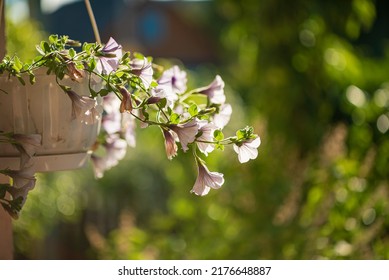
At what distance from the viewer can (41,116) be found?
32.6 inches

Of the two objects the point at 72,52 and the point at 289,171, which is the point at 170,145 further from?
the point at 289,171

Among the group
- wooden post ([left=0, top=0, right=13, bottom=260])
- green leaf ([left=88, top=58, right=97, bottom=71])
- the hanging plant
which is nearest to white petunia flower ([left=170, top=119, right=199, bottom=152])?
the hanging plant

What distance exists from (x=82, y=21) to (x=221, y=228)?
6.29 meters

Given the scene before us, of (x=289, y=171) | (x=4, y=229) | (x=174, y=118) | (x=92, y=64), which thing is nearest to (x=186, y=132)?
(x=174, y=118)

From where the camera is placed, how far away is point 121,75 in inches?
31.5

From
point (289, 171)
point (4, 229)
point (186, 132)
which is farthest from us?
point (289, 171)

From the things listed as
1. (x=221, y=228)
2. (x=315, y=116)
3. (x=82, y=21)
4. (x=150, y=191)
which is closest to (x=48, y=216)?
(x=221, y=228)

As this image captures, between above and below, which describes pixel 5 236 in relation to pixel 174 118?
below

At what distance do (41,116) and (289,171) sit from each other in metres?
1.91

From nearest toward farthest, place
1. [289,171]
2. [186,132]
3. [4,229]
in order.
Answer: [186,132], [4,229], [289,171]

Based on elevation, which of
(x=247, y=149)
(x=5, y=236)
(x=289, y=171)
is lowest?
(x=289, y=171)

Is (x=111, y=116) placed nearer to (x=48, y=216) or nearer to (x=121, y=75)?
(x=121, y=75)

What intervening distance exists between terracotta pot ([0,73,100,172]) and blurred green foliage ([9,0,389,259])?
4.05 feet
